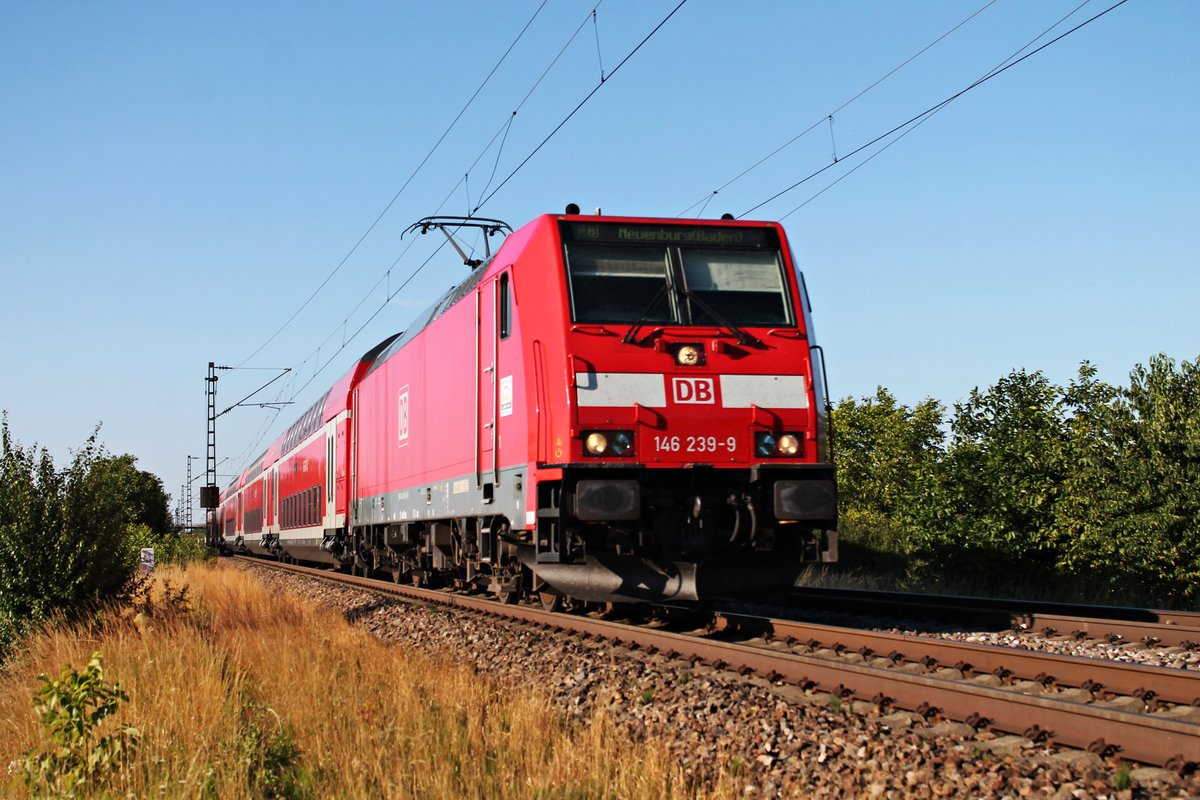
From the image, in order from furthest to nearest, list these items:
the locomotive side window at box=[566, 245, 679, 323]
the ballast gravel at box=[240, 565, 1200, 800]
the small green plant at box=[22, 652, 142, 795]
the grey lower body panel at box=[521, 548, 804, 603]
→ the locomotive side window at box=[566, 245, 679, 323], the grey lower body panel at box=[521, 548, 804, 603], the small green plant at box=[22, 652, 142, 795], the ballast gravel at box=[240, 565, 1200, 800]

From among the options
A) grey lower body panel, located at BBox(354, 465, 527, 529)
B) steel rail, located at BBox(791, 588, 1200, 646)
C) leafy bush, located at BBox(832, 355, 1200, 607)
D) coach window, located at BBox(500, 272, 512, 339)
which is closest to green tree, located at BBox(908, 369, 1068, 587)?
leafy bush, located at BBox(832, 355, 1200, 607)

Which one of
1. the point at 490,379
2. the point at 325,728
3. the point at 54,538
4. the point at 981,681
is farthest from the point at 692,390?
the point at 54,538

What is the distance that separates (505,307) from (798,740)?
19.0ft

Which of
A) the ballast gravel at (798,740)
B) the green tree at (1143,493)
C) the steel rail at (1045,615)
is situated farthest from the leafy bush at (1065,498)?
the ballast gravel at (798,740)

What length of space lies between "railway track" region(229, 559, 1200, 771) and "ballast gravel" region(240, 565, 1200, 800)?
0.43 ft

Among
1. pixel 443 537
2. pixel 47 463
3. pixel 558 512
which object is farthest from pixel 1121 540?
pixel 47 463

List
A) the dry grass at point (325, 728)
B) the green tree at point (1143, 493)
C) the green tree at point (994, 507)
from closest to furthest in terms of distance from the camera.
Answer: the dry grass at point (325, 728), the green tree at point (1143, 493), the green tree at point (994, 507)

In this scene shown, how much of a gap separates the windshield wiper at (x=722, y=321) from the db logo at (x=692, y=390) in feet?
1.68

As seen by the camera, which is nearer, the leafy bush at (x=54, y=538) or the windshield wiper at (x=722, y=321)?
the windshield wiper at (x=722, y=321)

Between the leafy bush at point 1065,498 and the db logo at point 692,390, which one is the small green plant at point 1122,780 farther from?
the leafy bush at point 1065,498

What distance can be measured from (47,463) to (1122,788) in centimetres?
→ 1124

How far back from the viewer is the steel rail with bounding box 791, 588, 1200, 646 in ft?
29.2

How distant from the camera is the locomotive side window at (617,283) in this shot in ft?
31.2

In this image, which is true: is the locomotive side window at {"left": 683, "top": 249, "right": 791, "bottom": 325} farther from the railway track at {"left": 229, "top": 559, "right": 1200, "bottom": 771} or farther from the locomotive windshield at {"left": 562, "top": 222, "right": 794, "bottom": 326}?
the railway track at {"left": 229, "top": 559, "right": 1200, "bottom": 771}
